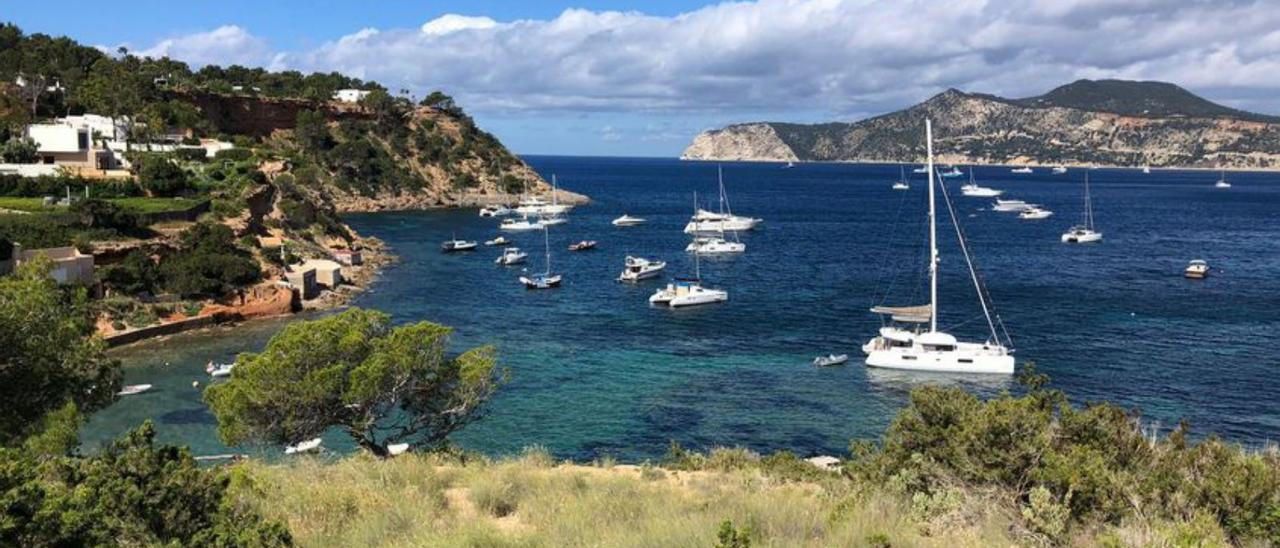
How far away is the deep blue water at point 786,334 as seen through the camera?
28219 mm

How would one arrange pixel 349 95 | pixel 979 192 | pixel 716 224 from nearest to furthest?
pixel 716 224 < pixel 349 95 < pixel 979 192

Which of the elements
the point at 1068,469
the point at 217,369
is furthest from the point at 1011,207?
the point at 1068,469

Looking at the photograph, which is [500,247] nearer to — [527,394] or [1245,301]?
[527,394]

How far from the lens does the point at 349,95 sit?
439ft

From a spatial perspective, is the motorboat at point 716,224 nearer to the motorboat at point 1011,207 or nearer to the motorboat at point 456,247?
the motorboat at point 456,247

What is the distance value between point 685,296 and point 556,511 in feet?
128

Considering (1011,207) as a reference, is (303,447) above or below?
below

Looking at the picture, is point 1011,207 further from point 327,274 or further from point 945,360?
point 327,274

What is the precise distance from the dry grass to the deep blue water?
1231 cm

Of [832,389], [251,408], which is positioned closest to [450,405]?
[251,408]

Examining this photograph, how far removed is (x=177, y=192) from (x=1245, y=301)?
223 ft

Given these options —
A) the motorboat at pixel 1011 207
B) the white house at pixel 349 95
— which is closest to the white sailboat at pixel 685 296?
the motorboat at pixel 1011 207

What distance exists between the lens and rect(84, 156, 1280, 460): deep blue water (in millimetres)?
28219

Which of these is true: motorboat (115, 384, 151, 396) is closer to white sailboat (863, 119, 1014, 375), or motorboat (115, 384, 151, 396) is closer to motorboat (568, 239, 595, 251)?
white sailboat (863, 119, 1014, 375)
